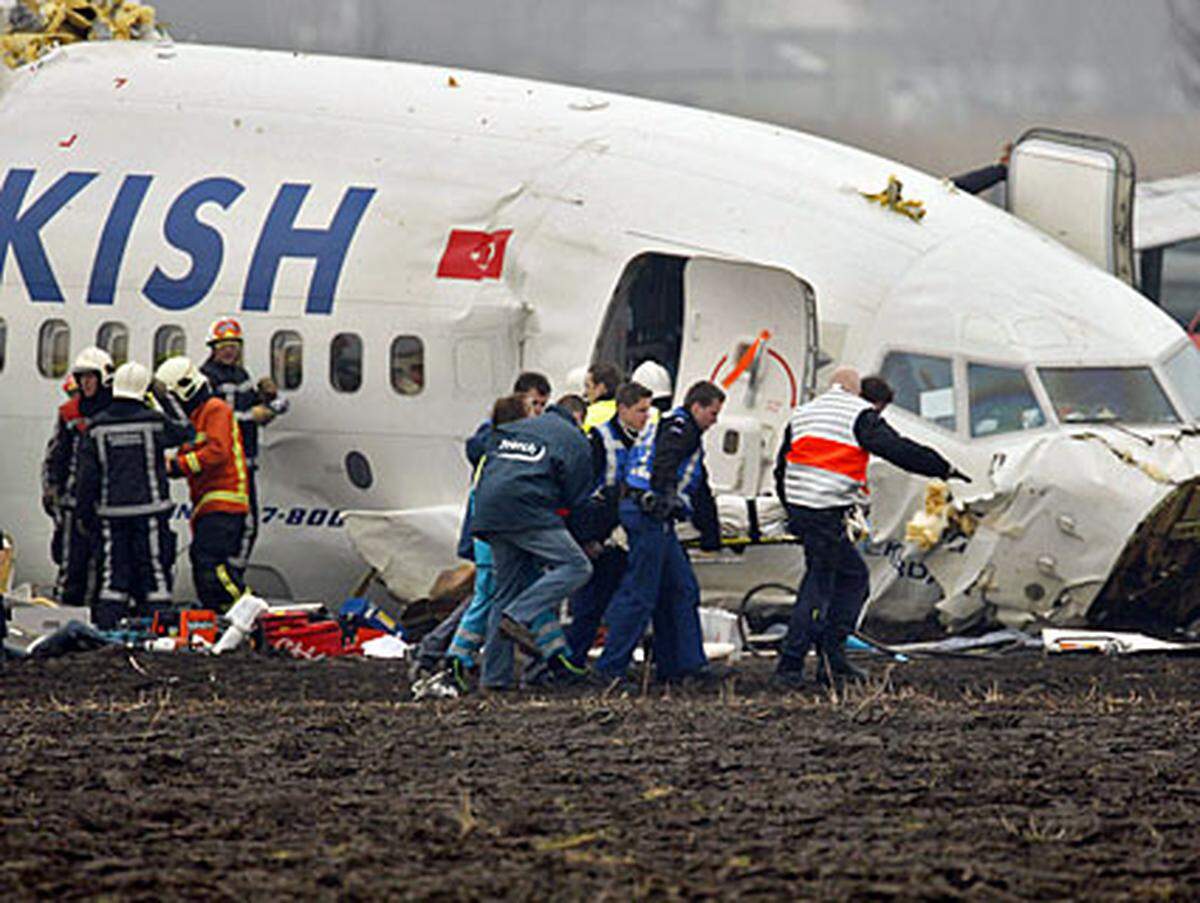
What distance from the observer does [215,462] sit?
18.0m

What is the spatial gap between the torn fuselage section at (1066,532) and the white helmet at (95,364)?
4.99 meters

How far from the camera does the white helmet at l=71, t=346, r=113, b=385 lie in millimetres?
18047

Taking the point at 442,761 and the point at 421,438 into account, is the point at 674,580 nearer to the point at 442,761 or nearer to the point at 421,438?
the point at 421,438

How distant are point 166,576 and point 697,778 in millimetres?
8321

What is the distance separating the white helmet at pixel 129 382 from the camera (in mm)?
17906

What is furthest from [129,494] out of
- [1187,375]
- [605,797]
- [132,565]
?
[605,797]

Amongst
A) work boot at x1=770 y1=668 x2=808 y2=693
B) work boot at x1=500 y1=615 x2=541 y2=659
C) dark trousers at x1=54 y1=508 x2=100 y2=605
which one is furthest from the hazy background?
work boot at x1=500 y1=615 x2=541 y2=659

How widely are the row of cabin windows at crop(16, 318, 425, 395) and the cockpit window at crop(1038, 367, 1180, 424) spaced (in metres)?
3.93

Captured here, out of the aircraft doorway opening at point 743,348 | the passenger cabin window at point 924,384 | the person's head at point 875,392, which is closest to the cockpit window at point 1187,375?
the passenger cabin window at point 924,384

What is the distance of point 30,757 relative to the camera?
10812 mm

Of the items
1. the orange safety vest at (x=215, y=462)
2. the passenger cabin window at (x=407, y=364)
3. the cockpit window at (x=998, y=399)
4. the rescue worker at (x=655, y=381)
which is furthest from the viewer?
the passenger cabin window at (x=407, y=364)

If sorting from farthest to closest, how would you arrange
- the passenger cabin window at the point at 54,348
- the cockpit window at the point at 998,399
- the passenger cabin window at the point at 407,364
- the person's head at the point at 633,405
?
the passenger cabin window at the point at 54,348, the passenger cabin window at the point at 407,364, the cockpit window at the point at 998,399, the person's head at the point at 633,405

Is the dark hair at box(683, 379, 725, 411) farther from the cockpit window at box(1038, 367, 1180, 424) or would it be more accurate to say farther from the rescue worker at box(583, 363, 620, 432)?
the cockpit window at box(1038, 367, 1180, 424)

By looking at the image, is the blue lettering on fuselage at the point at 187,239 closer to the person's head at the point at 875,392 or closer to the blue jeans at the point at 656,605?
the blue jeans at the point at 656,605
